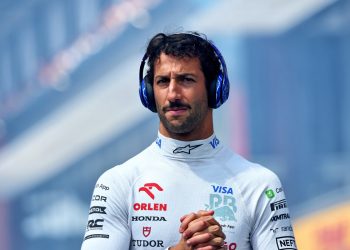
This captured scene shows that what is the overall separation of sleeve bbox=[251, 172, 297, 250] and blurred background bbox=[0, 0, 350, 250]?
5002mm

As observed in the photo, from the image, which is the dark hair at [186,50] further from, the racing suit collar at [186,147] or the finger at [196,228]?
the finger at [196,228]

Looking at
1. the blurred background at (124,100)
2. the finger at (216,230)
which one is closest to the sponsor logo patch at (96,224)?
the finger at (216,230)

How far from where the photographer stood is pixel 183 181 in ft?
13.6

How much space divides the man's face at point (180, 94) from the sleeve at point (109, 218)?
300mm

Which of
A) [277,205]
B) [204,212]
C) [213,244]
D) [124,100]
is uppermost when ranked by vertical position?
[124,100]

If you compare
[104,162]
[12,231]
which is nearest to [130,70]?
[104,162]

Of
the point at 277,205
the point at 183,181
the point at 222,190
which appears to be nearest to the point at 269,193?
the point at 277,205

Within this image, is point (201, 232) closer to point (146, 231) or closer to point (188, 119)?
point (146, 231)

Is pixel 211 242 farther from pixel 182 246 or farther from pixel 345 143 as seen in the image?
pixel 345 143

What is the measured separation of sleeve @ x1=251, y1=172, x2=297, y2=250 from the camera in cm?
404

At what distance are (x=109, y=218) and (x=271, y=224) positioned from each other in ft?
1.95

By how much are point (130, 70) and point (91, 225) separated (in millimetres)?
5126

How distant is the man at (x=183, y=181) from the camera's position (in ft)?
13.2

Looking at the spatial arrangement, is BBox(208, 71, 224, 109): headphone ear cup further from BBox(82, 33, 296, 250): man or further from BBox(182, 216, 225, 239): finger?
BBox(182, 216, 225, 239): finger
